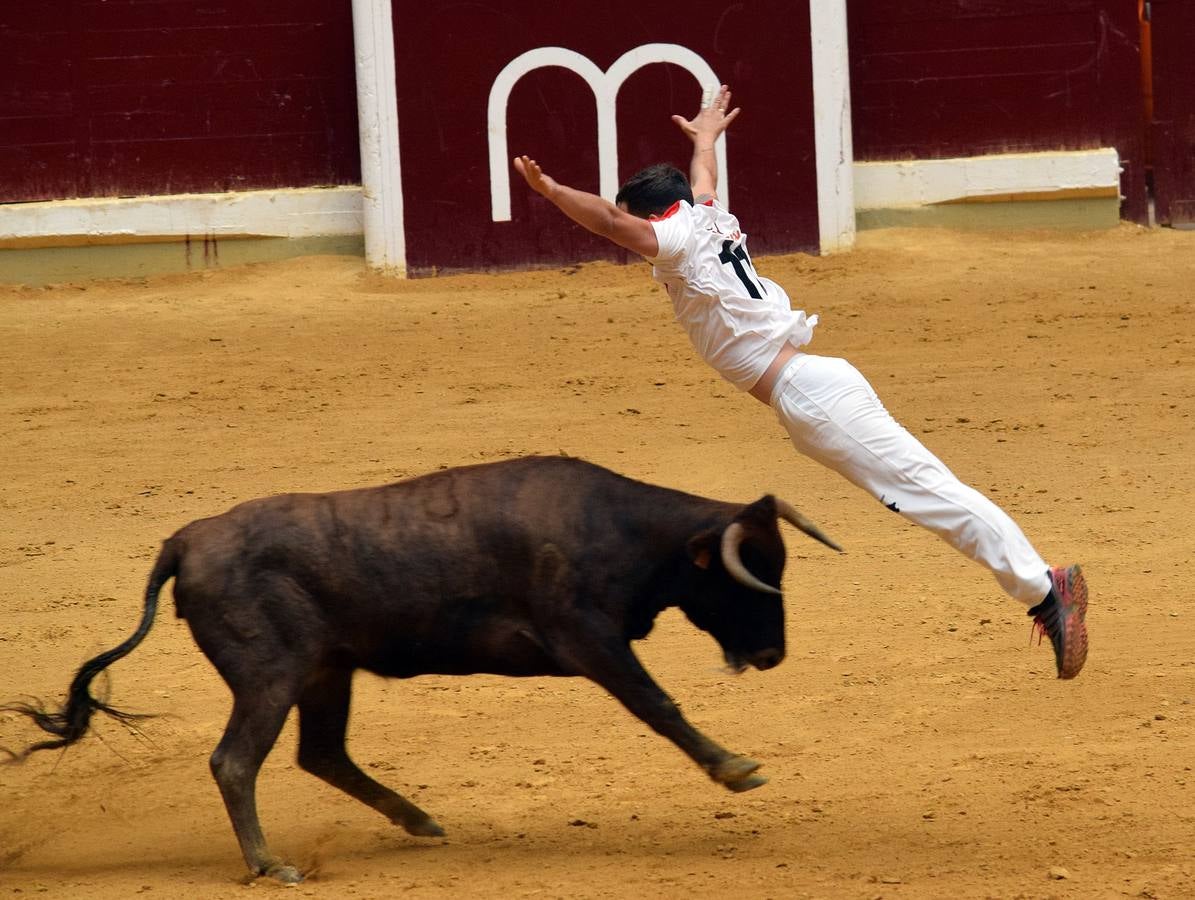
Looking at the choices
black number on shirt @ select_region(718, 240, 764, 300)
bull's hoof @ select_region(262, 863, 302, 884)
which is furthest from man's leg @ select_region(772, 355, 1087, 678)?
bull's hoof @ select_region(262, 863, 302, 884)

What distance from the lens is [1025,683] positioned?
625 centimetres

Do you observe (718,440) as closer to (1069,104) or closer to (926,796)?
(926,796)

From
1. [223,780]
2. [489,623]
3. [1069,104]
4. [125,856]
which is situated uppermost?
[1069,104]

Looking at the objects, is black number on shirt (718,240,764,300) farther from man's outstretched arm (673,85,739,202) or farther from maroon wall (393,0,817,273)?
maroon wall (393,0,817,273)

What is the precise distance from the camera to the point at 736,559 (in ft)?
15.7

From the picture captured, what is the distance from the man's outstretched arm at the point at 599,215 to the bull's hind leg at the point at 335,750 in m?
1.48

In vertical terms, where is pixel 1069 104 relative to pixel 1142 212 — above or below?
above

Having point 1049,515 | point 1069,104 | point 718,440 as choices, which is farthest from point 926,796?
point 1069,104

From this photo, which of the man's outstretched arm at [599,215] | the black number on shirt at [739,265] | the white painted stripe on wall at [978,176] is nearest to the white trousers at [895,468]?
the black number on shirt at [739,265]

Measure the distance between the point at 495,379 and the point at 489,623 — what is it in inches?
220

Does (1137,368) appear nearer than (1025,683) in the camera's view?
No

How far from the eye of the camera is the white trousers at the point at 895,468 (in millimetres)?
5031

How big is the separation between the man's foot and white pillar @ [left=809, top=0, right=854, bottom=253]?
783cm

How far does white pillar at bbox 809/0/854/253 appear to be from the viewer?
12.6 meters
